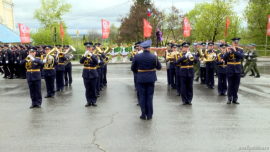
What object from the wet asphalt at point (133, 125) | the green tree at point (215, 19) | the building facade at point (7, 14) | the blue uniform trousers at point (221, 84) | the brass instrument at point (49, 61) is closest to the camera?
the wet asphalt at point (133, 125)

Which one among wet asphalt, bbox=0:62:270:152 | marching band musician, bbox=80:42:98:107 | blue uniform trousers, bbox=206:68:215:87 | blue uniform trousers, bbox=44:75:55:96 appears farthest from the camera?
blue uniform trousers, bbox=206:68:215:87

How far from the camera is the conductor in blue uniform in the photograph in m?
6.81

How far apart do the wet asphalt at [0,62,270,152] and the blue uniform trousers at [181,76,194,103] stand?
317 mm

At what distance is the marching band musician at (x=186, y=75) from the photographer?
8537mm

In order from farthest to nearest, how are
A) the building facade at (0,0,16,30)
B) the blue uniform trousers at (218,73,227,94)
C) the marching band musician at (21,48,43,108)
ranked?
the building facade at (0,0,16,30) < the blue uniform trousers at (218,73,227,94) < the marching band musician at (21,48,43,108)

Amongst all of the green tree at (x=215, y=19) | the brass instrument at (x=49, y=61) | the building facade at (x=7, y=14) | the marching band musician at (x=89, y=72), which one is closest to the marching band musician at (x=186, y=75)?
the marching band musician at (x=89, y=72)

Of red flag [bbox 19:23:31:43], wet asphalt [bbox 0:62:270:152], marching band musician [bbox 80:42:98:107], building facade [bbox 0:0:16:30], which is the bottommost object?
wet asphalt [bbox 0:62:270:152]

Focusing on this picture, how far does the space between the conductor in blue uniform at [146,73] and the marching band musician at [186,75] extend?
6.35 ft

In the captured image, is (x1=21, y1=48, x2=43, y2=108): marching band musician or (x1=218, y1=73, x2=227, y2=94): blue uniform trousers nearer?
(x1=21, y1=48, x2=43, y2=108): marching band musician

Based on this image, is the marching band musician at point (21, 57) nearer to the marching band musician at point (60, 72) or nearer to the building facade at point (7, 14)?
the marching band musician at point (60, 72)

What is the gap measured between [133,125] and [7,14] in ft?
159

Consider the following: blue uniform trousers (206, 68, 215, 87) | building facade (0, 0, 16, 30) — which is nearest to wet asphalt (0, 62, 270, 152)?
blue uniform trousers (206, 68, 215, 87)

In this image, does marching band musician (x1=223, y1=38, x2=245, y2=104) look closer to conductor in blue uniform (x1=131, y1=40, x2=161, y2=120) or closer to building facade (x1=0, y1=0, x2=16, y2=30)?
conductor in blue uniform (x1=131, y1=40, x2=161, y2=120)

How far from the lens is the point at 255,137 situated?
5.52 m
